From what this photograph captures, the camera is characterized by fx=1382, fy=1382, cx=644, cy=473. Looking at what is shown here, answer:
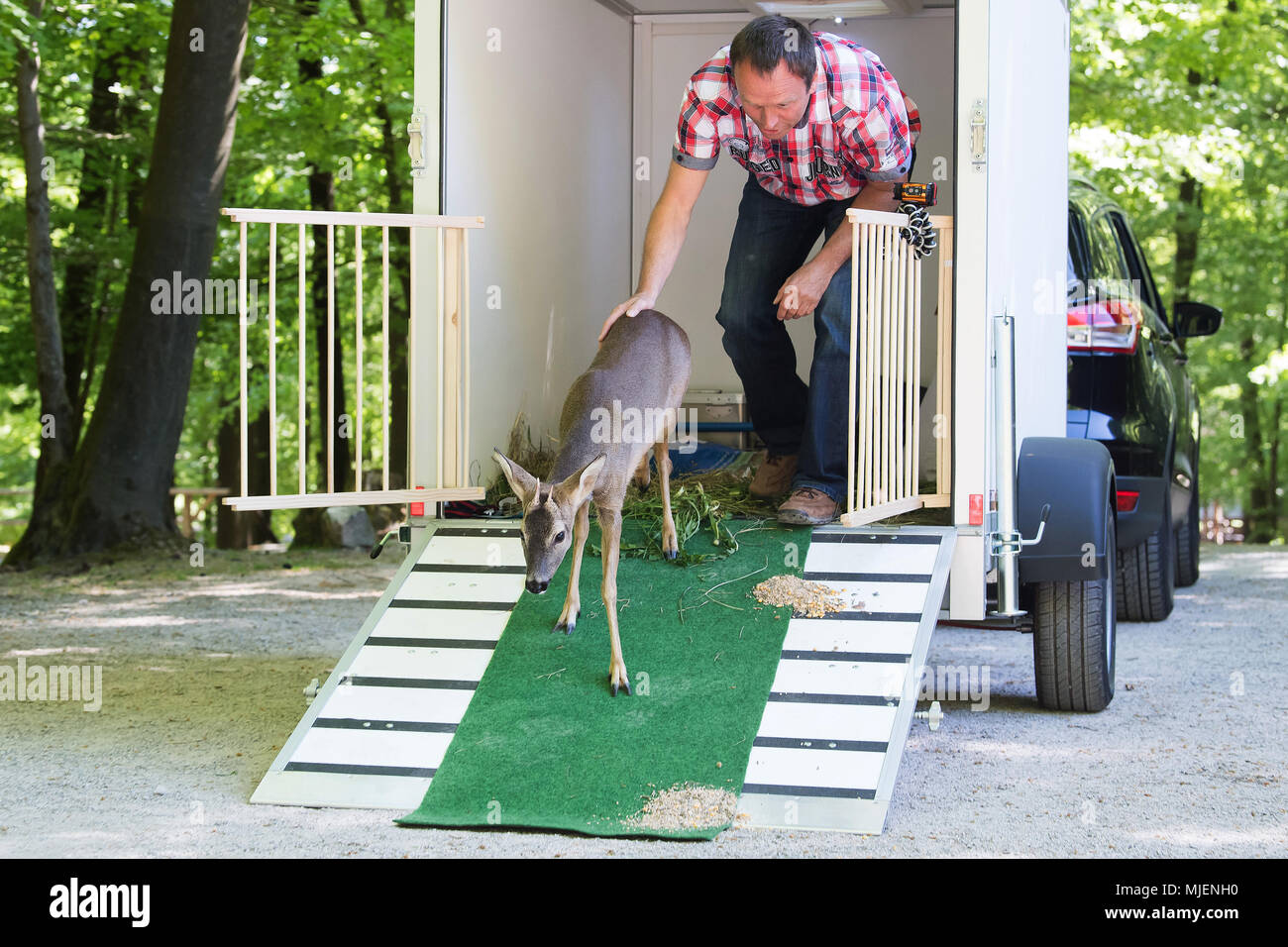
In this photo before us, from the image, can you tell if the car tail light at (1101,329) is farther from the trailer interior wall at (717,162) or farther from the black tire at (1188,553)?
the black tire at (1188,553)

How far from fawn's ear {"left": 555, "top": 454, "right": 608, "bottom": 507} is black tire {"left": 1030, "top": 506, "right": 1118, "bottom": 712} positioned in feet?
7.34

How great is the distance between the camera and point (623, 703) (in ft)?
14.7

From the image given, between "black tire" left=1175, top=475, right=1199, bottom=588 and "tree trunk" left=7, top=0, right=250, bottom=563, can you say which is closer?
"black tire" left=1175, top=475, right=1199, bottom=588

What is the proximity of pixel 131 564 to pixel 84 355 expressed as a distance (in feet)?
17.2

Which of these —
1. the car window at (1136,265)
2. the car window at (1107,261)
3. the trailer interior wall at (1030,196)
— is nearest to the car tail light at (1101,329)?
the car window at (1107,261)

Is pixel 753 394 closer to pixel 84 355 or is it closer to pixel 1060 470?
pixel 1060 470

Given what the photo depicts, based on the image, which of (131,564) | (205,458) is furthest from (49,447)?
(205,458)

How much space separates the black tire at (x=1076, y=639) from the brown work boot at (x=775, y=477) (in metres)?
1.12

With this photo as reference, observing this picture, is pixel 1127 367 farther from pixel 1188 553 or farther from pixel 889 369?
pixel 1188 553

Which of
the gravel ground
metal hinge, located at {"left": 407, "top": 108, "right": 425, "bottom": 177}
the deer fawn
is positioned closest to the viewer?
the gravel ground

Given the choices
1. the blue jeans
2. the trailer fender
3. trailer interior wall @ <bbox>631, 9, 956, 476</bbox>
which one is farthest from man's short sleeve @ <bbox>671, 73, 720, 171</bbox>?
trailer interior wall @ <bbox>631, 9, 956, 476</bbox>

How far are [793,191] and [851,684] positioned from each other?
2219mm

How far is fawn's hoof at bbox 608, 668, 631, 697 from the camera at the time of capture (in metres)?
4.54

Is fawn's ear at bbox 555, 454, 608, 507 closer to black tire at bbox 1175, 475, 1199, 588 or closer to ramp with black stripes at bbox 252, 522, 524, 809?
ramp with black stripes at bbox 252, 522, 524, 809
